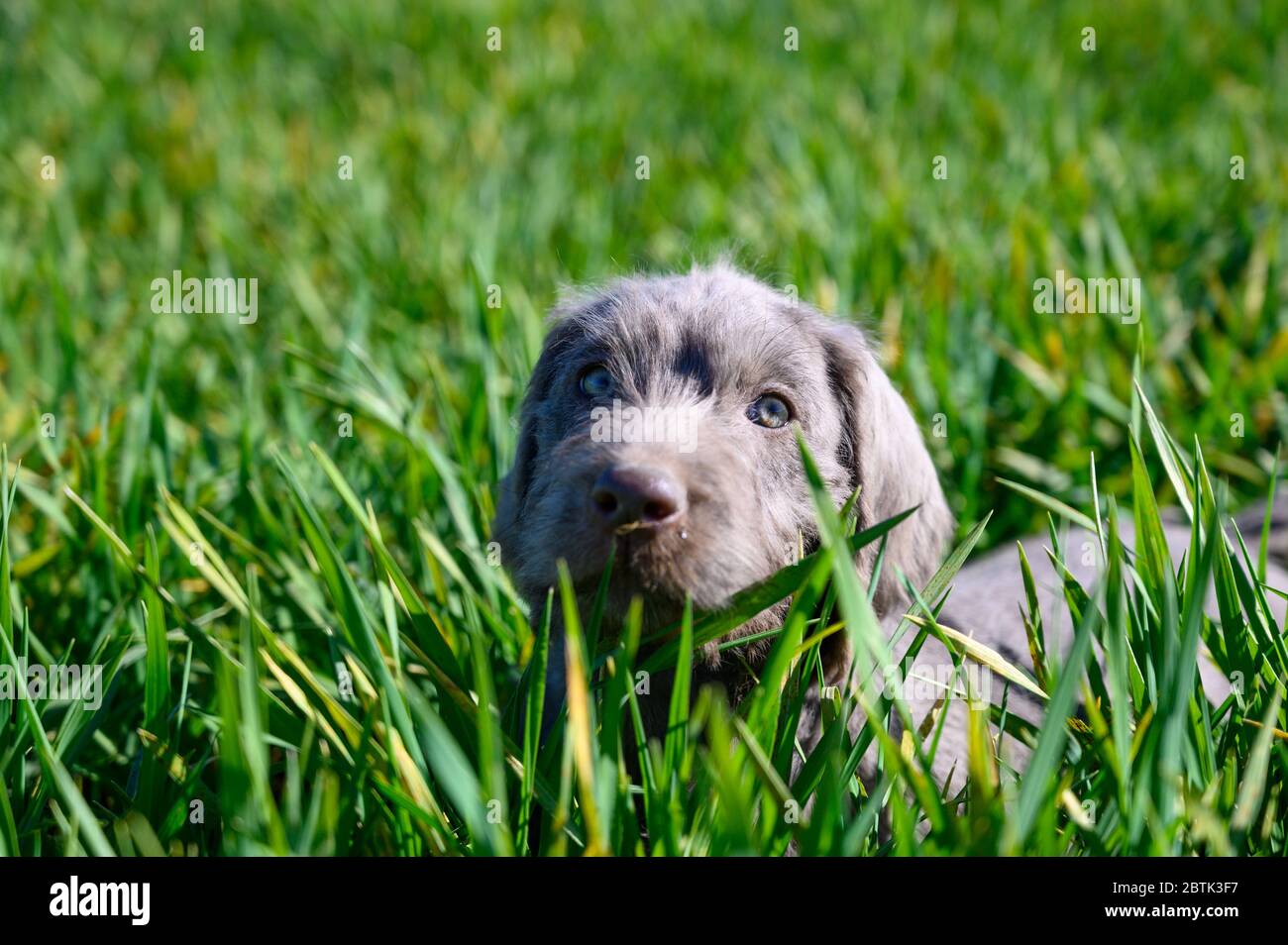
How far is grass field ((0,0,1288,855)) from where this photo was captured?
1940mm

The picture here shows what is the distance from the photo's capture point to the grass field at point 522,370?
1940 mm

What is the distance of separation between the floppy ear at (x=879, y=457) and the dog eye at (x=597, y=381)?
50 cm

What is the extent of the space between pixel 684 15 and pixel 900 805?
26.7 feet

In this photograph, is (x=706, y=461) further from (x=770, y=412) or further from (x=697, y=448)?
(x=770, y=412)

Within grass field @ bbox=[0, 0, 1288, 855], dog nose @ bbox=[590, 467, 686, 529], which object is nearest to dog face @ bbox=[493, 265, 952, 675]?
dog nose @ bbox=[590, 467, 686, 529]

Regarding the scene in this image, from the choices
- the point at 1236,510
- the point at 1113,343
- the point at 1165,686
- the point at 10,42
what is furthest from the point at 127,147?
the point at 1165,686

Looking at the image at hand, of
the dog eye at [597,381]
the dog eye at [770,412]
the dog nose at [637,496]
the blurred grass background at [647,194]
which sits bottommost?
the dog nose at [637,496]

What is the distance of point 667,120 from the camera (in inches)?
284

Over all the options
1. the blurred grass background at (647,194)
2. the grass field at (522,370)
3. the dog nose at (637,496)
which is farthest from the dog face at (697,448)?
the blurred grass background at (647,194)

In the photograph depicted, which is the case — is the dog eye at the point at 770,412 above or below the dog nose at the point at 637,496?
above

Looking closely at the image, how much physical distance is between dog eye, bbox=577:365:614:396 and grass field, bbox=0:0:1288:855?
56 centimetres

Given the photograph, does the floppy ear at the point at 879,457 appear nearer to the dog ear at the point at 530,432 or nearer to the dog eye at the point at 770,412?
the dog eye at the point at 770,412

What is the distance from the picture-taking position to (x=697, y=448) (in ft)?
7.31

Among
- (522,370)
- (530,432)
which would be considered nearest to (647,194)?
(522,370)
